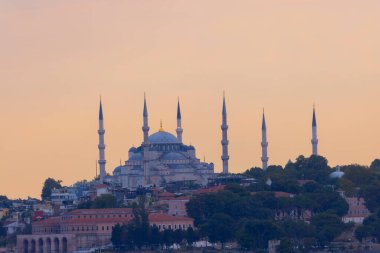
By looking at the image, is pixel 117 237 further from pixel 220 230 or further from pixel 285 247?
pixel 285 247

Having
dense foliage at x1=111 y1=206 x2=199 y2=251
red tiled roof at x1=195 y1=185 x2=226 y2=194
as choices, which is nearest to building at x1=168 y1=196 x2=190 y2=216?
red tiled roof at x1=195 y1=185 x2=226 y2=194

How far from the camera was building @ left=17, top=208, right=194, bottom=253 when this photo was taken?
170625 millimetres

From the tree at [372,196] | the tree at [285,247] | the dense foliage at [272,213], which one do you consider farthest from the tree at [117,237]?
the tree at [372,196]

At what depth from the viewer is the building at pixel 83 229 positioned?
170625mm

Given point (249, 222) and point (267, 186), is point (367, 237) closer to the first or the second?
point (249, 222)

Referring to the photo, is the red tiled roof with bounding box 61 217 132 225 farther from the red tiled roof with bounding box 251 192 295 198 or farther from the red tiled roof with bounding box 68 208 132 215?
the red tiled roof with bounding box 251 192 295 198

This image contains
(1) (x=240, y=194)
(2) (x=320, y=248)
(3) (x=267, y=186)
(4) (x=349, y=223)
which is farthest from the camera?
(3) (x=267, y=186)

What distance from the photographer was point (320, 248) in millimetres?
151625

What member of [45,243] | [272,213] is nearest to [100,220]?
[45,243]

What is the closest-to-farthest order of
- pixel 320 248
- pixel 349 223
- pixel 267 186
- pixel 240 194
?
pixel 320 248 < pixel 349 223 < pixel 240 194 < pixel 267 186

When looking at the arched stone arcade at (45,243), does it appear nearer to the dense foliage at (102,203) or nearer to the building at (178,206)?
the dense foliage at (102,203)

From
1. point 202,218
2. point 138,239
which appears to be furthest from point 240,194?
point 138,239

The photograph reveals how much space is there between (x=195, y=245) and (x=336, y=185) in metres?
36.2

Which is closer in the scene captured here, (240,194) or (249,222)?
(249,222)
